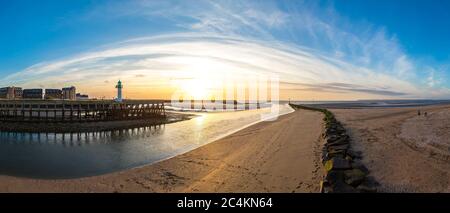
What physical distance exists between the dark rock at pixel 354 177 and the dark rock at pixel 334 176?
0.12 metres

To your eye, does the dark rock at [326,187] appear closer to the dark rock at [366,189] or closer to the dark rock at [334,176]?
the dark rock at [334,176]

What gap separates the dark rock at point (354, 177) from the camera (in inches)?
231

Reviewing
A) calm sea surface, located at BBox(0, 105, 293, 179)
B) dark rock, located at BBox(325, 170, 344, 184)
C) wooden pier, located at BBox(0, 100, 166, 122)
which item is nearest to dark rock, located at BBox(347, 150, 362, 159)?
dark rock, located at BBox(325, 170, 344, 184)

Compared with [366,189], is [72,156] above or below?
below

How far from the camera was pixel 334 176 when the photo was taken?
611 centimetres

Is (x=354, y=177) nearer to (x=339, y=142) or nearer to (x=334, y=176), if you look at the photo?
(x=334, y=176)

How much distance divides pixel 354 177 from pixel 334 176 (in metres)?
0.48

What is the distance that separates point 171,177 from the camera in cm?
873

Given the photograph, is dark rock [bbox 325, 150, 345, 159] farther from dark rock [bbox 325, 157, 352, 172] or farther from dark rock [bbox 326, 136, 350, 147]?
dark rock [bbox 326, 136, 350, 147]

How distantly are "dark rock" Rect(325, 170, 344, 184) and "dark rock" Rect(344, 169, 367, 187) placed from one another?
0.12 metres

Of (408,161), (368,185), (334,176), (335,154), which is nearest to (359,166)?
(335,154)

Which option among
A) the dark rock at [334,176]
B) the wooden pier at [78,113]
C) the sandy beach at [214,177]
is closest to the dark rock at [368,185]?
the dark rock at [334,176]
